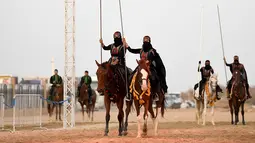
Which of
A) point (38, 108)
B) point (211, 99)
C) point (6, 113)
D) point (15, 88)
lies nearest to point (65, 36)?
point (38, 108)

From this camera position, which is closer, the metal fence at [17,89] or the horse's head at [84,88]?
the horse's head at [84,88]

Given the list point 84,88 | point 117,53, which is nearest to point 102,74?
point 117,53

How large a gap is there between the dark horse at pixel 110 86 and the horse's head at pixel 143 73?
1.32 meters

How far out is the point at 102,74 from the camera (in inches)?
879

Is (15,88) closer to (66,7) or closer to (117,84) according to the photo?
(66,7)

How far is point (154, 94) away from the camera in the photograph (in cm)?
2262

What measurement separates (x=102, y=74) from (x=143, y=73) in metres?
1.69

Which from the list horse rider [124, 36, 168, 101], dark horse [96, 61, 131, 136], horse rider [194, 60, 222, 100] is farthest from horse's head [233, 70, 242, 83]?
dark horse [96, 61, 131, 136]

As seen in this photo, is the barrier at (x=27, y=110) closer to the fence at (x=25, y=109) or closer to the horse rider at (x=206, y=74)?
the fence at (x=25, y=109)

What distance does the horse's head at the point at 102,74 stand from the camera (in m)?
22.3

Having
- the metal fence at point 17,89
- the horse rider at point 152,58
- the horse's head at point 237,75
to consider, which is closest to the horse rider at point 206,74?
the horse's head at point 237,75

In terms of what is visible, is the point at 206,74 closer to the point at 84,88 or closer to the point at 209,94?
the point at 209,94

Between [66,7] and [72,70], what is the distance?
298 centimetres

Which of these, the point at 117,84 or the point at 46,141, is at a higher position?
the point at 117,84
